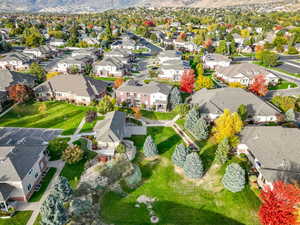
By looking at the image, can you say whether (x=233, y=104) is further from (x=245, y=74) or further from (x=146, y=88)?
(x=245, y=74)

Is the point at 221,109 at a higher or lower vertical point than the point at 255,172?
higher

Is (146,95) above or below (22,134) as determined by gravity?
above

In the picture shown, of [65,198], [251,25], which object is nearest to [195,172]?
[65,198]

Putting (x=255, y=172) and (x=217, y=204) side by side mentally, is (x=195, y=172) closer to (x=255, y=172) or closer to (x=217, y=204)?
(x=217, y=204)

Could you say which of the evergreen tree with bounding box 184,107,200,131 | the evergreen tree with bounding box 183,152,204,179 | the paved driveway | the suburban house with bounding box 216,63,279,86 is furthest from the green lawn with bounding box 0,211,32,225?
the suburban house with bounding box 216,63,279,86

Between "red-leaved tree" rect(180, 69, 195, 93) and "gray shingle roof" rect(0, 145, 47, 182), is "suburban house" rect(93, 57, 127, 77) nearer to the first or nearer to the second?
"red-leaved tree" rect(180, 69, 195, 93)

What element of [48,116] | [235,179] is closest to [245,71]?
[235,179]

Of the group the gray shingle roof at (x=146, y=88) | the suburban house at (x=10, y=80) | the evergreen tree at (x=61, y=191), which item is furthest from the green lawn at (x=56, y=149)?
the suburban house at (x=10, y=80)
